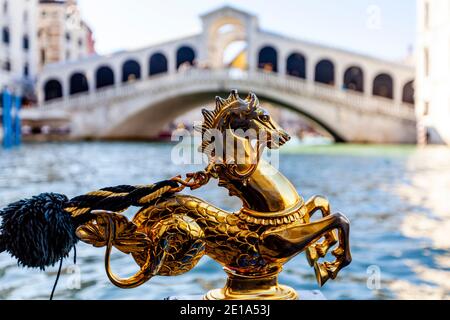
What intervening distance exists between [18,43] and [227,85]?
9.44 m

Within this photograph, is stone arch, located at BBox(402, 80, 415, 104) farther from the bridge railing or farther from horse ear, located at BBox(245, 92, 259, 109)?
horse ear, located at BBox(245, 92, 259, 109)

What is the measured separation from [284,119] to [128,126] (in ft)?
50.9

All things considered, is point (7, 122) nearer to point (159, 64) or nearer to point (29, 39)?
point (159, 64)

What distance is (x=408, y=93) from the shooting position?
59.2ft

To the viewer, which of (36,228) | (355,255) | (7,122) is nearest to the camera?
(36,228)

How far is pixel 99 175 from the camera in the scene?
5559 mm

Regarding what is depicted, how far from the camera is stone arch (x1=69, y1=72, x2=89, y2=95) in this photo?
20.8m

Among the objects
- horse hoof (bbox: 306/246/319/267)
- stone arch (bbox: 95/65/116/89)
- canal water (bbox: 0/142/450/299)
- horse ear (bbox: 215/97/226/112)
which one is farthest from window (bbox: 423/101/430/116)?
horse ear (bbox: 215/97/226/112)

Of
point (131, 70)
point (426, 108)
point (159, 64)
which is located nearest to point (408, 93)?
point (426, 108)

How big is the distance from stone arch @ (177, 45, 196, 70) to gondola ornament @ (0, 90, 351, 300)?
62.5 ft
